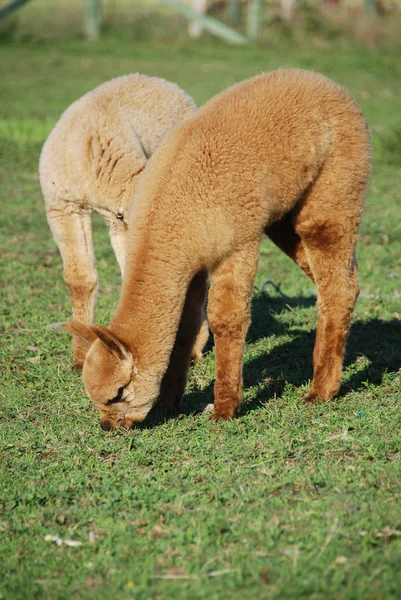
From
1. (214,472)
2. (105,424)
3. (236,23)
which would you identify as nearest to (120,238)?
(105,424)

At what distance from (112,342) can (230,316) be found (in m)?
0.81

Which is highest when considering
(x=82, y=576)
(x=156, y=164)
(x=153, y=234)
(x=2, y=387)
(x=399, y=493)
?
(x=156, y=164)

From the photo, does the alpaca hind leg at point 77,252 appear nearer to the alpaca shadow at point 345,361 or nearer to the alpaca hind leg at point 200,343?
the alpaca hind leg at point 200,343

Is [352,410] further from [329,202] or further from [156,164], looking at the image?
[156,164]

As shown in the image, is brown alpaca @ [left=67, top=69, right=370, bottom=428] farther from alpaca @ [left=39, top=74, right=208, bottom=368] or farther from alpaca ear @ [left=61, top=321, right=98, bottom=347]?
alpaca @ [left=39, top=74, right=208, bottom=368]

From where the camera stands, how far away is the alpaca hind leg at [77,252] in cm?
652

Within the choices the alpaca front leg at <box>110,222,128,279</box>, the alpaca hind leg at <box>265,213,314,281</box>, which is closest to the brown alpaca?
the alpaca hind leg at <box>265,213,314,281</box>

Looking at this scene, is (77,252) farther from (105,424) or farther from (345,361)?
(345,361)

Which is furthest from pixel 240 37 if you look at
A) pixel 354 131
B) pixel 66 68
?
pixel 354 131

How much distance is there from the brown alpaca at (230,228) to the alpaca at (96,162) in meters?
1.03

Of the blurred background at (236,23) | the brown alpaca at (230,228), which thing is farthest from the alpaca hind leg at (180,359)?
the blurred background at (236,23)

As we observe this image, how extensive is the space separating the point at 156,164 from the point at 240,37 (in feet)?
67.5

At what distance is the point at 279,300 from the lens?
8.35 meters

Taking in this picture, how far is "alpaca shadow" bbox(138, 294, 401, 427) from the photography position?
598 cm
